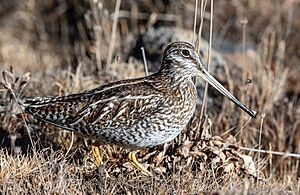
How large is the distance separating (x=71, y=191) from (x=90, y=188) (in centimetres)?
14

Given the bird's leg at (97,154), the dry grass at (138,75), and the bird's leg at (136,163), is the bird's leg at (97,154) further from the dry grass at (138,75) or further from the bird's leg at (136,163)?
the bird's leg at (136,163)

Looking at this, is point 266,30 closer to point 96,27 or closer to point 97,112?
point 96,27

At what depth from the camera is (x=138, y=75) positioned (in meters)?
6.80

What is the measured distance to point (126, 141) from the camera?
188 inches

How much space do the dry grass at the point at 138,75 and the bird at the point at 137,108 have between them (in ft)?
0.77

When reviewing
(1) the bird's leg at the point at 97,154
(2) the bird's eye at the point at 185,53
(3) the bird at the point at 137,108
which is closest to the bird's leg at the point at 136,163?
(3) the bird at the point at 137,108

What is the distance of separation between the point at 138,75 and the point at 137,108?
1.97m

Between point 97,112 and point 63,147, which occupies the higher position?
point 97,112

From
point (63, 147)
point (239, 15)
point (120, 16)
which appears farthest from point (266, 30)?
point (63, 147)

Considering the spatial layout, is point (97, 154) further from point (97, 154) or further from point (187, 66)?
point (187, 66)

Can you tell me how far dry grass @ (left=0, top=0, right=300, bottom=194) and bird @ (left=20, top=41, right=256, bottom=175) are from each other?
0.77 feet

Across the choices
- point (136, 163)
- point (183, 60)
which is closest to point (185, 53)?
point (183, 60)

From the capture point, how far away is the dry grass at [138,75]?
15.2 ft

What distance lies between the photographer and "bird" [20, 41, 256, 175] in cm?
479
